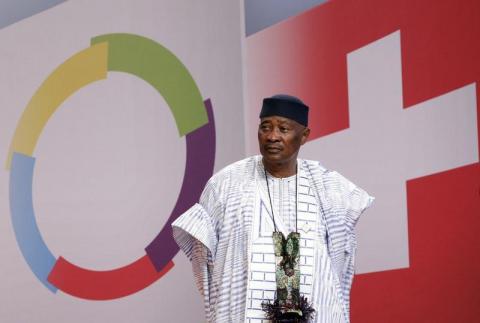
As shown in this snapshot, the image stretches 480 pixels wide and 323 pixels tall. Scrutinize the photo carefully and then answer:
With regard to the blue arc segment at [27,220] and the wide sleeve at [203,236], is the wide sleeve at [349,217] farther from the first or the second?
the blue arc segment at [27,220]

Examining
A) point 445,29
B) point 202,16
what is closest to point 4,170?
point 202,16

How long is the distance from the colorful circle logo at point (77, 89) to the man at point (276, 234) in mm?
1319

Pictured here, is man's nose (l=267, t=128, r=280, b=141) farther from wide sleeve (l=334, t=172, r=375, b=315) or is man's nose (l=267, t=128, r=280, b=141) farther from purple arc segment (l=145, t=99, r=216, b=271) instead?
purple arc segment (l=145, t=99, r=216, b=271)

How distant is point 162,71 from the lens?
485 centimetres

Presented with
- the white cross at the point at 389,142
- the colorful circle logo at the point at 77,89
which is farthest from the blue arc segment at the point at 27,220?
the white cross at the point at 389,142

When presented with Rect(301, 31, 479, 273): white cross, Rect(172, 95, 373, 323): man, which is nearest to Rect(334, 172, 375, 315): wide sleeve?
Rect(172, 95, 373, 323): man

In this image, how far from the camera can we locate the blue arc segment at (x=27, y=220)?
444 cm

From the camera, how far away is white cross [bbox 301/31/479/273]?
4195 millimetres

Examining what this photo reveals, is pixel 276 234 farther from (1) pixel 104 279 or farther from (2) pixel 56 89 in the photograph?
(2) pixel 56 89

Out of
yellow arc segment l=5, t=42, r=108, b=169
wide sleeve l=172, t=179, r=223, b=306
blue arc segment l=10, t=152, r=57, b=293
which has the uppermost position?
yellow arc segment l=5, t=42, r=108, b=169

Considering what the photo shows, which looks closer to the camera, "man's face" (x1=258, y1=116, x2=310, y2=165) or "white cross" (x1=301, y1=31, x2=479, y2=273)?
"man's face" (x1=258, y1=116, x2=310, y2=165)

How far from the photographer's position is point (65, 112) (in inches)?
181

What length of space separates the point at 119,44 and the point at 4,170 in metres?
0.86

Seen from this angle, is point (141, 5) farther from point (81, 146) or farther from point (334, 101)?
point (334, 101)
